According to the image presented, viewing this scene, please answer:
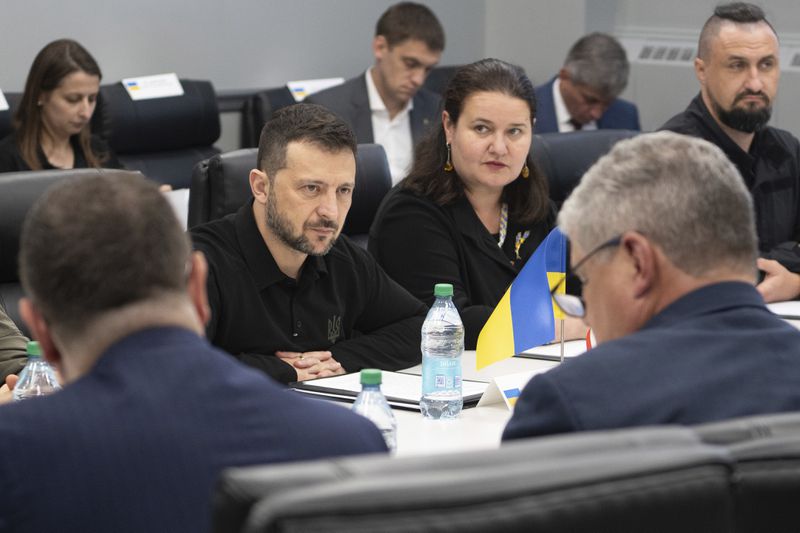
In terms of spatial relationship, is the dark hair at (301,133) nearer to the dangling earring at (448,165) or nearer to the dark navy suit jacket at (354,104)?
the dangling earring at (448,165)

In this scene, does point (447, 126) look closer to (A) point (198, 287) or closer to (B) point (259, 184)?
(B) point (259, 184)

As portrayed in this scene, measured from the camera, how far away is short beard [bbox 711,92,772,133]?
13.6 feet

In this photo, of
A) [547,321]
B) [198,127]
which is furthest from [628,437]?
[198,127]

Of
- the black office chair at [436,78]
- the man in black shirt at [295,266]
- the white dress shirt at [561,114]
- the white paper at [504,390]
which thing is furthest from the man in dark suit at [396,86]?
the white paper at [504,390]

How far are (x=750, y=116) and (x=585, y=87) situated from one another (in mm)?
2014

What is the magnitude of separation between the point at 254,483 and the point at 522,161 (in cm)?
260

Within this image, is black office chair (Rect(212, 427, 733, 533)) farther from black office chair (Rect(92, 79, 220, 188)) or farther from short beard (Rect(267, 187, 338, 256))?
black office chair (Rect(92, 79, 220, 188))

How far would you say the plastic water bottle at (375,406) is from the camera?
2.21 metres

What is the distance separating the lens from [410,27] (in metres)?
5.86

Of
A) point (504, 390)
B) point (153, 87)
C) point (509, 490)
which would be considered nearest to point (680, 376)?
point (509, 490)

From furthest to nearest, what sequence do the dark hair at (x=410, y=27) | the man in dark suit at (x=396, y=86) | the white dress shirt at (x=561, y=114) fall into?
1. the white dress shirt at (x=561, y=114)
2. the dark hair at (x=410, y=27)
3. the man in dark suit at (x=396, y=86)

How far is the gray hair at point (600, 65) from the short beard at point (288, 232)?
3446 millimetres

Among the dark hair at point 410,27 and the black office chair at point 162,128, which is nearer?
the black office chair at point 162,128

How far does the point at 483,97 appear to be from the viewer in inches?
137
